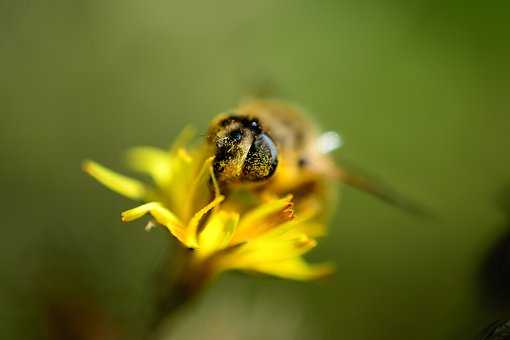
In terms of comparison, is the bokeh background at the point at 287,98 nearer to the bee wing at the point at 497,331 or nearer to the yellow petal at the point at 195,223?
the bee wing at the point at 497,331

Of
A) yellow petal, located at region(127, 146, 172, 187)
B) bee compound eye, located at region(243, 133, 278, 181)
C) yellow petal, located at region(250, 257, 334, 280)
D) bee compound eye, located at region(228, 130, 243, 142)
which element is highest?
bee compound eye, located at region(228, 130, 243, 142)

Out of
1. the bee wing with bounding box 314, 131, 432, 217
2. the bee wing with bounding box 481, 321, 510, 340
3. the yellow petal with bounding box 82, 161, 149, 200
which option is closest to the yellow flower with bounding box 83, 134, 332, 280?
the yellow petal with bounding box 82, 161, 149, 200

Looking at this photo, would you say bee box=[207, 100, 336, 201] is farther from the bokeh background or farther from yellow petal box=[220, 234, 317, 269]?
the bokeh background

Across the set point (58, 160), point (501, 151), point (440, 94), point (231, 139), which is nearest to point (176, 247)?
point (231, 139)

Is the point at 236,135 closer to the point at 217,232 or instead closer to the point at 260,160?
the point at 260,160

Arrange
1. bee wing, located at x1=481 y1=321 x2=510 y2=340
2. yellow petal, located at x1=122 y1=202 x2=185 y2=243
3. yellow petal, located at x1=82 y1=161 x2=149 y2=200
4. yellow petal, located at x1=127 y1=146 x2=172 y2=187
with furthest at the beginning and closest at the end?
yellow petal, located at x1=127 y1=146 x2=172 y2=187 → yellow petal, located at x1=82 y1=161 x2=149 y2=200 → yellow petal, located at x1=122 y1=202 x2=185 y2=243 → bee wing, located at x1=481 y1=321 x2=510 y2=340

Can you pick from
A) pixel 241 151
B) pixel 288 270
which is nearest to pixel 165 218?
pixel 241 151

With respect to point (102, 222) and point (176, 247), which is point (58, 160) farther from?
point (176, 247)
